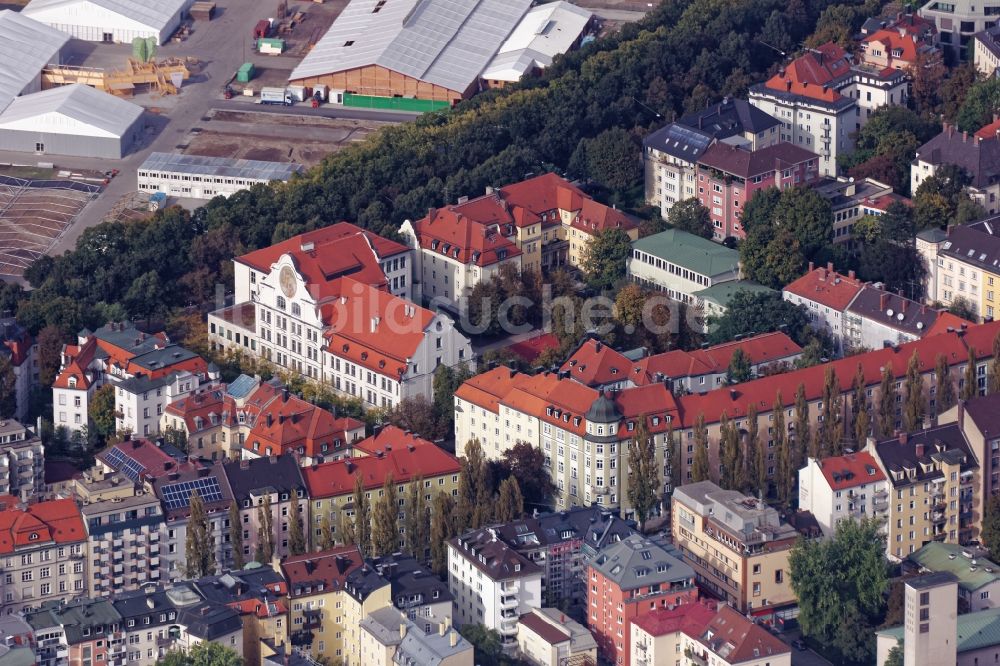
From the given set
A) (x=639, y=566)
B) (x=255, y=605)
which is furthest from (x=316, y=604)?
(x=639, y=566)

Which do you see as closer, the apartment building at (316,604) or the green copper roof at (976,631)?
the green copper roof at (976,631)

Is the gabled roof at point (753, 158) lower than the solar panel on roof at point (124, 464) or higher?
higher

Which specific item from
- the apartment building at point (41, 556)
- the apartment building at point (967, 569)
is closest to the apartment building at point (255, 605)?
the apartment building at point (41, 556)

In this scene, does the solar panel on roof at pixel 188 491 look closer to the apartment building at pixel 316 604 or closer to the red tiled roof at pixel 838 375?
the apartment building at pixel 316 604

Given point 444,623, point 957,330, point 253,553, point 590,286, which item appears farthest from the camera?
point 590,286

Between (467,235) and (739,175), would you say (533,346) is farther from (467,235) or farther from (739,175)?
(739,175)

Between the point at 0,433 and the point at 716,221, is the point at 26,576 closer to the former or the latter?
the point at 0,433

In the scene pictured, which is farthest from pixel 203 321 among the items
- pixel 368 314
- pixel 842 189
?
pixel 842 189
